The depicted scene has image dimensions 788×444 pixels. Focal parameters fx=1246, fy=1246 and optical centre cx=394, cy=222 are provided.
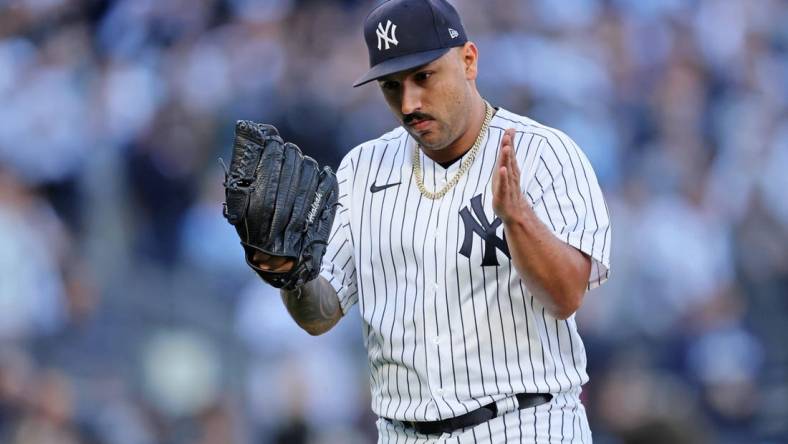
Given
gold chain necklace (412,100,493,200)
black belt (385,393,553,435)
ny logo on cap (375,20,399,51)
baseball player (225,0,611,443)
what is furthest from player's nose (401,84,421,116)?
black belt (385,393,553,435)

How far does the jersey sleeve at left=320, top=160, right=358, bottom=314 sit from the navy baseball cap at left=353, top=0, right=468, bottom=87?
0.40 meters

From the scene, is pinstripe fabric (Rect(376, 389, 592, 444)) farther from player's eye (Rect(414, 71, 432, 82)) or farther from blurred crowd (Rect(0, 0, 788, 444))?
blurred crowd (Rect(0, 0, 788, 444))

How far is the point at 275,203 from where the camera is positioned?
3092 millimetres

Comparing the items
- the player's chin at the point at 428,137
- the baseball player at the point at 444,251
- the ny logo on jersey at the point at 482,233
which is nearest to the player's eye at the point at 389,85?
the baseball player at the point at 444,251

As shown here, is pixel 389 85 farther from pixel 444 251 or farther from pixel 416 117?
pixel 444 251

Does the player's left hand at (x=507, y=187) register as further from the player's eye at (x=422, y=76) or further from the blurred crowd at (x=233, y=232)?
the blurred crowd at (x=233, y=232)

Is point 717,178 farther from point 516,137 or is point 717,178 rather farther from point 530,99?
point 516,137

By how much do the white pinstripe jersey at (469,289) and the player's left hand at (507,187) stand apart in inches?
8.4

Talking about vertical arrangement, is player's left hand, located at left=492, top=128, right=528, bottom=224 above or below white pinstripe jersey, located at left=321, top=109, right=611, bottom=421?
above

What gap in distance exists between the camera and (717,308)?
23.3 feet

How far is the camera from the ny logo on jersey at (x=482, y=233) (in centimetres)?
319

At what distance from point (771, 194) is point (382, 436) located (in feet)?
15.7

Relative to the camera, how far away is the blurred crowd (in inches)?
259

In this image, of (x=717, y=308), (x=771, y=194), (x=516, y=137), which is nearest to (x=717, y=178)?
(x=771, y=194)
